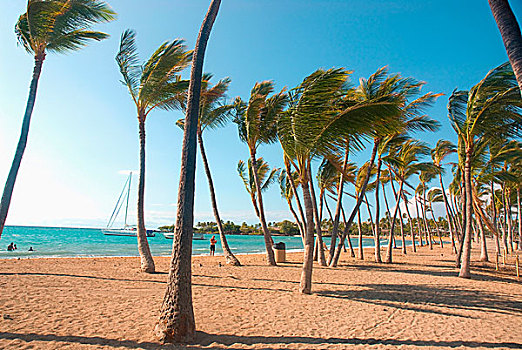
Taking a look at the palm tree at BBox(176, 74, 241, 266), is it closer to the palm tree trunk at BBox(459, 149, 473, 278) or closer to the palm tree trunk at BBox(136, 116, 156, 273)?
the palm tree trunk at BBox(136, 116, 156, 273)

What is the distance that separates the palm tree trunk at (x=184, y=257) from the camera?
409cm

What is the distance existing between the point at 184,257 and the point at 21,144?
697 cm

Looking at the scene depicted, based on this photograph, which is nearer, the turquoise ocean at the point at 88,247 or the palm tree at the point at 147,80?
the palm tree at the point at 147,80

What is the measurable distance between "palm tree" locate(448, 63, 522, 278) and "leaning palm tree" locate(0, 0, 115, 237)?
37.5 ft

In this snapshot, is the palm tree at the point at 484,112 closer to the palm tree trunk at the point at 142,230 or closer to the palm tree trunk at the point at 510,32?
the palm tree trunk at the point at 510,32

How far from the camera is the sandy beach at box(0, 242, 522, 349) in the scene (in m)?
4.20

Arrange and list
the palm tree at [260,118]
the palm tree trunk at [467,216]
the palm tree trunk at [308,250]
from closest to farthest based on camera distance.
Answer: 1. the palm tree trunk at [308,250]
2. the palm tree trunk at [467,216]
3. the palm tree at [260,118]

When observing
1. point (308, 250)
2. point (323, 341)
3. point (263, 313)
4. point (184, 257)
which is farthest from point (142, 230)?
point (323, 341)

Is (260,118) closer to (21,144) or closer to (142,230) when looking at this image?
(142,230)

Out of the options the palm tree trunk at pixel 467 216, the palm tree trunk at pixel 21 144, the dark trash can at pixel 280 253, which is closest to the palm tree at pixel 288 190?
the dark trash can at pixel 280 253

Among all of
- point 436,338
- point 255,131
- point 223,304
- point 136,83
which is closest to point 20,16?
point 136,83

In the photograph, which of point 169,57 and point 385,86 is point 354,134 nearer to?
point 385,86

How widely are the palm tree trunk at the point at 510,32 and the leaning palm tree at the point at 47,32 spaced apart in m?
9.66

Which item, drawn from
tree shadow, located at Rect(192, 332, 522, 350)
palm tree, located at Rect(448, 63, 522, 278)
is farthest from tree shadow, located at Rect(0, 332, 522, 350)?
palm tree, located at Rect(448, 63, 522, 278)
